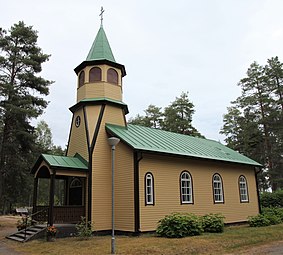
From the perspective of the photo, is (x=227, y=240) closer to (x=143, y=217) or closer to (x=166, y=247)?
(x=166, y=247)

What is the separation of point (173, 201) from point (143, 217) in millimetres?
2195

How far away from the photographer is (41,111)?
2117 cm

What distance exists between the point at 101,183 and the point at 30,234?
3732mm

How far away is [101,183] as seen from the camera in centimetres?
1405

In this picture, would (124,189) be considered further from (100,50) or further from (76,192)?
(100,50)

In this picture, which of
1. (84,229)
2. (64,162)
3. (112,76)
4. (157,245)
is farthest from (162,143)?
(157,245)

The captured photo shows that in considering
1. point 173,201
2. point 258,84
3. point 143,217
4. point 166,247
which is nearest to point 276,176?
point 258,84

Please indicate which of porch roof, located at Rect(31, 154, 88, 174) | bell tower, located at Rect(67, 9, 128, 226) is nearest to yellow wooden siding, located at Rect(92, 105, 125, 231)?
bell tower, located at Rect(67, 9, 128, 226)

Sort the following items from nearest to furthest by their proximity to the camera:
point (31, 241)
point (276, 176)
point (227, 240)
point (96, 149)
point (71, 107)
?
point (227, 240)
point (31, 241)
point (96, 149)
point (71, 107)
point (276, 176)

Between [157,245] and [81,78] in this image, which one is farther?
[81,78]

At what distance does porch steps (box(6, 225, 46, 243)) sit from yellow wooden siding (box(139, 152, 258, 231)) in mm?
4326

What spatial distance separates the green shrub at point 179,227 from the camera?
39.0 ft

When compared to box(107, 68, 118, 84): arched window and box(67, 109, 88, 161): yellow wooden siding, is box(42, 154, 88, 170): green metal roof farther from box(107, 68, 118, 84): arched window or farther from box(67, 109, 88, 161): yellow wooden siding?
box(107, 68, 118, 84): arched window

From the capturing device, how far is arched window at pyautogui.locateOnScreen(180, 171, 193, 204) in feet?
50.6
